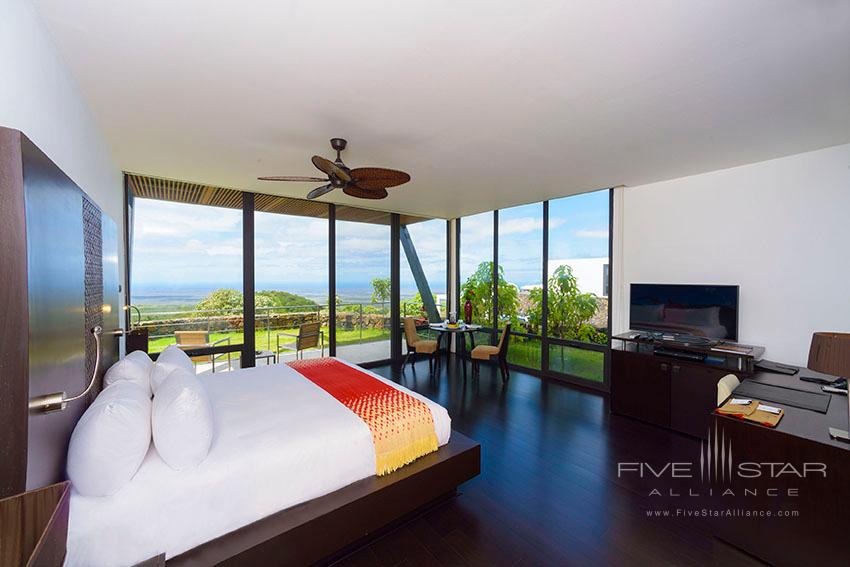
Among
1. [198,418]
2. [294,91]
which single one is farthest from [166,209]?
[198,418]

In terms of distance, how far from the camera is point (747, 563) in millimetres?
1776

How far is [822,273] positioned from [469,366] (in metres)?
4.19

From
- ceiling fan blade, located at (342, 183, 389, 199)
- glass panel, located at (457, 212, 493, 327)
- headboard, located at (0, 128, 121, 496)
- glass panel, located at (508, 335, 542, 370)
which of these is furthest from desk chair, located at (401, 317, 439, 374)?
A: headboard, located at (0, 128, 121, 496)

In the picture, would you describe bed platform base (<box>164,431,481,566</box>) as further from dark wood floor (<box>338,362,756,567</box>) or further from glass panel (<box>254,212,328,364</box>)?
glass panel (<box>254,212,328,364</box>)

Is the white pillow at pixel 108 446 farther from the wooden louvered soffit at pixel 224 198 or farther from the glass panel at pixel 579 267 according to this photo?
the glass panel at pixel 579 267

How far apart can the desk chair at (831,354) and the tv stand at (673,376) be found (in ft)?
5.05

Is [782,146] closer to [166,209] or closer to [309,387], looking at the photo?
[309,387]

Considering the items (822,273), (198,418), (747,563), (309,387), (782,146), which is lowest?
(747,563)

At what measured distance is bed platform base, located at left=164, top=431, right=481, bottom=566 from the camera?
1504 mm

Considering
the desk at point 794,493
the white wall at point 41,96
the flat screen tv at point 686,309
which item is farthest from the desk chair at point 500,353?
the white wall at point 41,96

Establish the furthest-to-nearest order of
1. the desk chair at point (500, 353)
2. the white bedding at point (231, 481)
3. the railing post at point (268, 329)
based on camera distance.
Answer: the desk chair at point (500, 353)
the railing post at point (268, 329)
the white bedding at point (231, 481)

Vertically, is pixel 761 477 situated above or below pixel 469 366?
above

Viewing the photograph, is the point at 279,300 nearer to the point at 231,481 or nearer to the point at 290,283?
the point at 290,283

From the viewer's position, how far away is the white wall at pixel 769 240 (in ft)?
9.40
